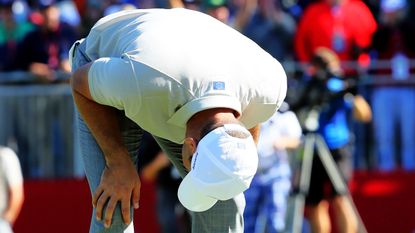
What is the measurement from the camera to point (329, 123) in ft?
35.3

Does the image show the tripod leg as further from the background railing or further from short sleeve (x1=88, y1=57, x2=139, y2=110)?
short sleeve (x1=88, y1=57, x2=139, y2=110)

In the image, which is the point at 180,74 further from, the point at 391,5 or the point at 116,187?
the point at 391,5

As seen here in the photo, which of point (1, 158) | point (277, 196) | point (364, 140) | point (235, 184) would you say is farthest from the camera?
point (364, 140)

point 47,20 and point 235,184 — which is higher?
point 235,184

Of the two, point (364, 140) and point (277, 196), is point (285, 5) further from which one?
point (277, 196)

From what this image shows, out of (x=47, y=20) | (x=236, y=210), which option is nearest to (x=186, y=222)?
(x=47, y=20)

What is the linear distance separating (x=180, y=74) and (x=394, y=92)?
21.5 feet

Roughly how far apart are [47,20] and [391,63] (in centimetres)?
348

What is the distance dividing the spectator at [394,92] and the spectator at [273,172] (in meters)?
1.34

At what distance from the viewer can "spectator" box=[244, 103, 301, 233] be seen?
10188mm

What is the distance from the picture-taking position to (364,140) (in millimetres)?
11500

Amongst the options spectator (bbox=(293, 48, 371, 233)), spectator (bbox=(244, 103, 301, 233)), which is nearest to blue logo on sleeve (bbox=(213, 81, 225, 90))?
spectator (bbox=(244, 103, 301, 233))

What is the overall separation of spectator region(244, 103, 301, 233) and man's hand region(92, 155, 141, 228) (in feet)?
15.8

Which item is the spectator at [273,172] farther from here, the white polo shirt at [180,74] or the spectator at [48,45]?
the white polo shirt at [180,74]
